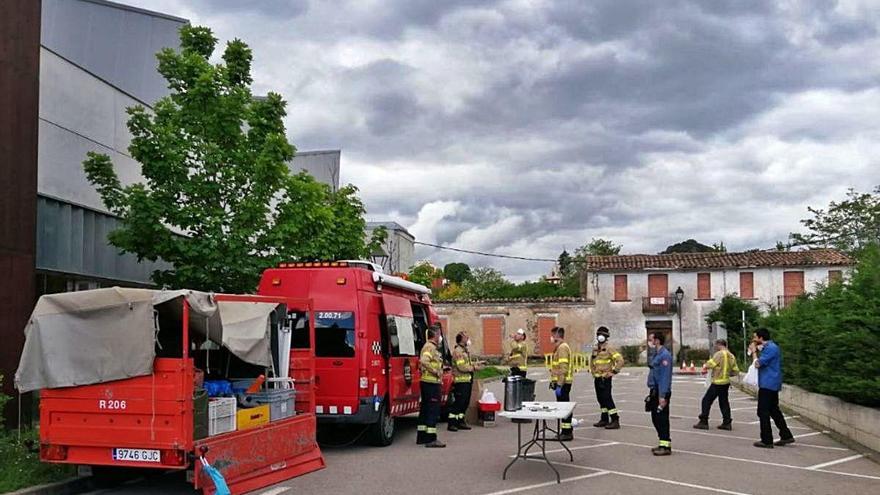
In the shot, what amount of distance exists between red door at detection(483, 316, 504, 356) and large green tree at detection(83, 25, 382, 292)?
125ft

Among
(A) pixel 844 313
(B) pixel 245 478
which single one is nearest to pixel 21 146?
(B) pixel 245 478

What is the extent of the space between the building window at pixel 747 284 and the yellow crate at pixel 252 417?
1884 inches

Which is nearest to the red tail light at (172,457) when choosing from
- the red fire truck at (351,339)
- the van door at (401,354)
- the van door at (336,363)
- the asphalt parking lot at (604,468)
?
the asphalt parking lot at (604,468)

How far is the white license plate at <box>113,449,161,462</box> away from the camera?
8781mm

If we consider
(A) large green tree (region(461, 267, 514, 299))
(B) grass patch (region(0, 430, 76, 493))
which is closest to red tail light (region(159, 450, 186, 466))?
(B) grass patch (region(0, 430, 76, 493))

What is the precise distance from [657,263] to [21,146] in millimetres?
46432

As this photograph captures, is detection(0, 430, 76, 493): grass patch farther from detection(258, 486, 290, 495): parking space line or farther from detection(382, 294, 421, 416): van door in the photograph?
detection(382, 294, 421, 416): van door

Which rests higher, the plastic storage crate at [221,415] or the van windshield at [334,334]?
the van windshield at [334,334]

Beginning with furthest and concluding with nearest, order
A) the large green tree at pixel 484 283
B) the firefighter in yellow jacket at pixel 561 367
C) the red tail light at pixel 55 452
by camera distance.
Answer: the large green tree at pixel 484 283 < the firefighter in yellow jacket at pixel 561 367 < the red tail light at pixel 55 452

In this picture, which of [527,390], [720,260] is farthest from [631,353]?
[527,390]

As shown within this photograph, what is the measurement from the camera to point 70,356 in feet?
29.6

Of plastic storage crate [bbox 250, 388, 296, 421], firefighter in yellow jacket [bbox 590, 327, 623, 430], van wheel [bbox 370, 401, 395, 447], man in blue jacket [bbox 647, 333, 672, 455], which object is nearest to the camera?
plastic storage crate [bbox 250, 388, 296, 421]

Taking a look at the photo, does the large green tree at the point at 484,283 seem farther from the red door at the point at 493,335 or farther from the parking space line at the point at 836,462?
the parking space line at the point at 836,462

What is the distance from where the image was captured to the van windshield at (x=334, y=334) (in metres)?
12.8
